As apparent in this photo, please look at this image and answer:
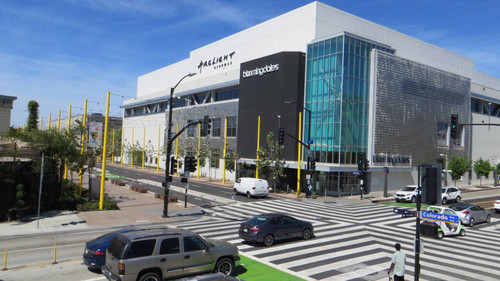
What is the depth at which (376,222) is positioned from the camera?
25062 millimetres

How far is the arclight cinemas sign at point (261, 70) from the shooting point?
49.0 metres

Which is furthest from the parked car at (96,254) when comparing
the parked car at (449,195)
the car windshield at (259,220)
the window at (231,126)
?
the window at (231,126)

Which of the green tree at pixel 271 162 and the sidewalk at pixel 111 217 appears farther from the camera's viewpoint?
the green tree at pixel 271 162

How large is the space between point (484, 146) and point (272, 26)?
4329 centimetres

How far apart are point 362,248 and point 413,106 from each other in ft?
126

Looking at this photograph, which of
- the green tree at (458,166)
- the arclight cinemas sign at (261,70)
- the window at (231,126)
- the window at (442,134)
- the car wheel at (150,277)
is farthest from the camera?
the window at (231,126)

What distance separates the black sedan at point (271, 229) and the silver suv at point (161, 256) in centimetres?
494

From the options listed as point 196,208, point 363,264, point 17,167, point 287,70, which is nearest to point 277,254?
point 363,264

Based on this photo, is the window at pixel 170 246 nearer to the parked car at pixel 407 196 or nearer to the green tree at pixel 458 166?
the parked car at pixel 407 196

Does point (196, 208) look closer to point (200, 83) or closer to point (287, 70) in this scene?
point (287, 70)

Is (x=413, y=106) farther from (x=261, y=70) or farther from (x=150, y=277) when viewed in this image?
(x=150, y=277)

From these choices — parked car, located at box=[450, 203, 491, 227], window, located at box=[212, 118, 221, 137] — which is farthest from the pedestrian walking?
window, located at box=[212, 118, 221, 137]

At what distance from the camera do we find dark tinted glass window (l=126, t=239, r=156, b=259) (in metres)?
10.3

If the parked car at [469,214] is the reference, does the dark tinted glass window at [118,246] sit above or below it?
above
